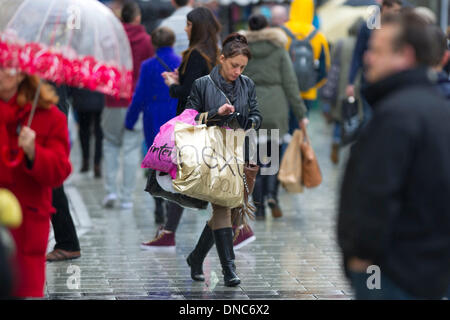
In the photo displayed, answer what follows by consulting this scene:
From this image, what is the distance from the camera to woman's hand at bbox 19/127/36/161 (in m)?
4.55

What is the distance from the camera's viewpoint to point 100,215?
10.4 metres

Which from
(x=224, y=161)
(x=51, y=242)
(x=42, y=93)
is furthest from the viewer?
(x=51, y=242)

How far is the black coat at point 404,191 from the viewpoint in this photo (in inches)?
145

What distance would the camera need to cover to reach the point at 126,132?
11.0 m

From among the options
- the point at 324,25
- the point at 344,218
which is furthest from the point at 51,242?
the point at 324,25

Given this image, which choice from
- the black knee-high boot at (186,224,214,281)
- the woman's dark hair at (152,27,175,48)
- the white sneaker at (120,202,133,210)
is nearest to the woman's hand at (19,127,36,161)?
the black knee-high boot at (186,224,214,281)

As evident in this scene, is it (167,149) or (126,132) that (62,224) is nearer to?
(167,149)

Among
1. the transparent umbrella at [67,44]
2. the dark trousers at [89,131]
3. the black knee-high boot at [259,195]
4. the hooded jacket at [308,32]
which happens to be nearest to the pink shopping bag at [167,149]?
the transparent umbrella at [67,44]

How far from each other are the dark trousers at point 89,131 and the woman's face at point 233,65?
6594mm

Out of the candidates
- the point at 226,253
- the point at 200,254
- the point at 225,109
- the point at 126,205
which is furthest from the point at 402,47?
the point at 126,205

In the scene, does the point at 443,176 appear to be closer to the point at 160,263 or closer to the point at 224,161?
the point at 224,161

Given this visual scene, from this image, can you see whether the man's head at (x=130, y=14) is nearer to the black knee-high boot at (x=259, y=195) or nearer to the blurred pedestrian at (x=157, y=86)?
the blurred pedestrian at (x=157, y=86)

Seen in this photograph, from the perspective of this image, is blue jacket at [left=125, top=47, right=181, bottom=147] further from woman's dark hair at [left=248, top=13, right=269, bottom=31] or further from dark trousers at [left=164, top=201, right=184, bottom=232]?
woman's dark hair at [left=248, top=13, right=269, bottom=31]

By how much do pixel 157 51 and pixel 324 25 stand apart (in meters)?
10.5
